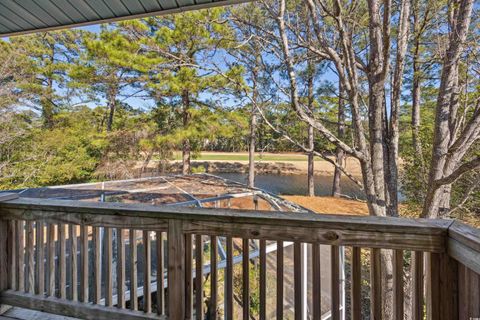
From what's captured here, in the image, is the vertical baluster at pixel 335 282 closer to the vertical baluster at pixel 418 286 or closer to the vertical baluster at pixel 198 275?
the vertical baluster at pixel 418 286

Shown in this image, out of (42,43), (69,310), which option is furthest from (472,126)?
(42,43)

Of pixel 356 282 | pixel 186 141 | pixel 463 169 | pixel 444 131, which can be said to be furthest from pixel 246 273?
pixel 186 141

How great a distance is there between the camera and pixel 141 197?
4801 millimetres

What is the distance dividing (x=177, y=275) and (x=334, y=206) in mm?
10340

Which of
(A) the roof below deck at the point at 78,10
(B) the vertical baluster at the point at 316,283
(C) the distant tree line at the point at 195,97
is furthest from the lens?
(C) the distant tree line at the point at 195,97

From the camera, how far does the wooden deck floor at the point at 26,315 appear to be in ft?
5.33

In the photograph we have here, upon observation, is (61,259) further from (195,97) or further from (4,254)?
(195,97)

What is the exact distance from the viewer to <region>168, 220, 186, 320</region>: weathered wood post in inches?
52.8

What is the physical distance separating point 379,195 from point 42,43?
14.5 meters

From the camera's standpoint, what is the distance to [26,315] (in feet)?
5.42

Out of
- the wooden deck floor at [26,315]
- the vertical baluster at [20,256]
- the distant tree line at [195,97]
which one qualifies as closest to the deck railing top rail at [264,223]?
the vertical baluster at [20,256]

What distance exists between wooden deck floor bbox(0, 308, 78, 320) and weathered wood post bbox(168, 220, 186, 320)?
790 millimetres

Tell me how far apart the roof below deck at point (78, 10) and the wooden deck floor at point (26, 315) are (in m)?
2.23

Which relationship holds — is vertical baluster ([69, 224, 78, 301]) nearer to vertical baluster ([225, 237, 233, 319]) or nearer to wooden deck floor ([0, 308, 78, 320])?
wooden deck floor ([0, 308, 78, 320])
